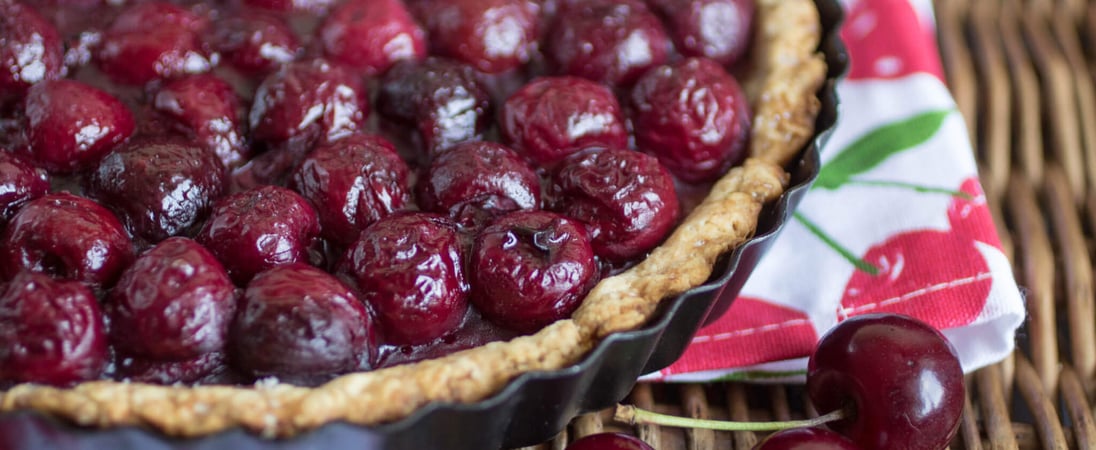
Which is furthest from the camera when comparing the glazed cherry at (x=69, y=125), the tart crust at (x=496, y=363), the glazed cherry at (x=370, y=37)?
the glazed cherry at (x=370, y=37)

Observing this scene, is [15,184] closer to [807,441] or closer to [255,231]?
[255,231]

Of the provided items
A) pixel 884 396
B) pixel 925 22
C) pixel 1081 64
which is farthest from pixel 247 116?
pixel 1081 64

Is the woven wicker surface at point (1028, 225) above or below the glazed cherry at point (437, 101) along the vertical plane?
below

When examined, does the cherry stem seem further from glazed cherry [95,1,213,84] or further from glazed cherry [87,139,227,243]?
glazed cherry [95,1,213,84]

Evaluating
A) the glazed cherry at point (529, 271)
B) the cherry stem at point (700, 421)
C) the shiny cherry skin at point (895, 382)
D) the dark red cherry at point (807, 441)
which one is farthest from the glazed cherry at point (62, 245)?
the shiny cherry skin at point (895, 382)

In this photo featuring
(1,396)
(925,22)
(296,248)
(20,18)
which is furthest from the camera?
(925,22)

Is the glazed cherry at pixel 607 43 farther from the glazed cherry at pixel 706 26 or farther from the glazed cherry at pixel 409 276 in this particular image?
the glazed cherry at pixel 409 276

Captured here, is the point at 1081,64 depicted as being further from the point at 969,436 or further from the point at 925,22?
the point at 969,436

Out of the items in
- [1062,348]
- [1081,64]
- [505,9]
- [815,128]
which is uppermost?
[505,9]
